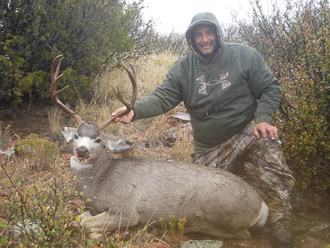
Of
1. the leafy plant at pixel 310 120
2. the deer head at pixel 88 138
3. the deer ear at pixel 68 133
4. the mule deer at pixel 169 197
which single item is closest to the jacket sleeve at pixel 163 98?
the deer head at pixel 88 138

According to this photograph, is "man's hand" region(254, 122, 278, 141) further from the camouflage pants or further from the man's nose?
the man's nose

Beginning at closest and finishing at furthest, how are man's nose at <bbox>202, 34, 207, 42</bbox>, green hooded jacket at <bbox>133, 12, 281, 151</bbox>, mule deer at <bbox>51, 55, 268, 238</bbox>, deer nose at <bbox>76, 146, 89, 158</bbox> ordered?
1. mule deer at <bbox>51, 55, 268, 238</bbox>
2. deer nose at <bbox>76, 146, 89, 158</bbox>
3. green hooded jacket at <bbox>133, 12, 281, 151</bbox>
4. man's nose at <bbox>202, 34, 207, 42</bbox>

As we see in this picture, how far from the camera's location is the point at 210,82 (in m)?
4.03

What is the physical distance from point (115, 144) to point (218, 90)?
1.43 metres

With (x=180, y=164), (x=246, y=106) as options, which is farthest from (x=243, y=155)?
(x=180, y=164)

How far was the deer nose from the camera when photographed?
3.28 metres

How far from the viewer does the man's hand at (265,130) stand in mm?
3445

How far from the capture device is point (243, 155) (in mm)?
3918

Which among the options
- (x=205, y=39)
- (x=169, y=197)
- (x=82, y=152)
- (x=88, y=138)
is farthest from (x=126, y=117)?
(x=205, y=39)

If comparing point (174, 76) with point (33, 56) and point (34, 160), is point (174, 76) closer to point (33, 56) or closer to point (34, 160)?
point (34, 160)

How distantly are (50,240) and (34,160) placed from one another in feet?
7.79

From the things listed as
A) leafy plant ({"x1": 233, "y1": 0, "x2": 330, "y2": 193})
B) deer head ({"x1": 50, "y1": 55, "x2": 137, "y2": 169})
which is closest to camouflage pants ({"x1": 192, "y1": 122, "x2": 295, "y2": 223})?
leafy plant ({"x1": 233, "y1": 0, "x2": 330, "y2": 193})

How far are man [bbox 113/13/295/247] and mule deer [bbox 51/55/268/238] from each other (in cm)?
42

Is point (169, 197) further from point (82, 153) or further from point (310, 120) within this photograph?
point (310, 120)
